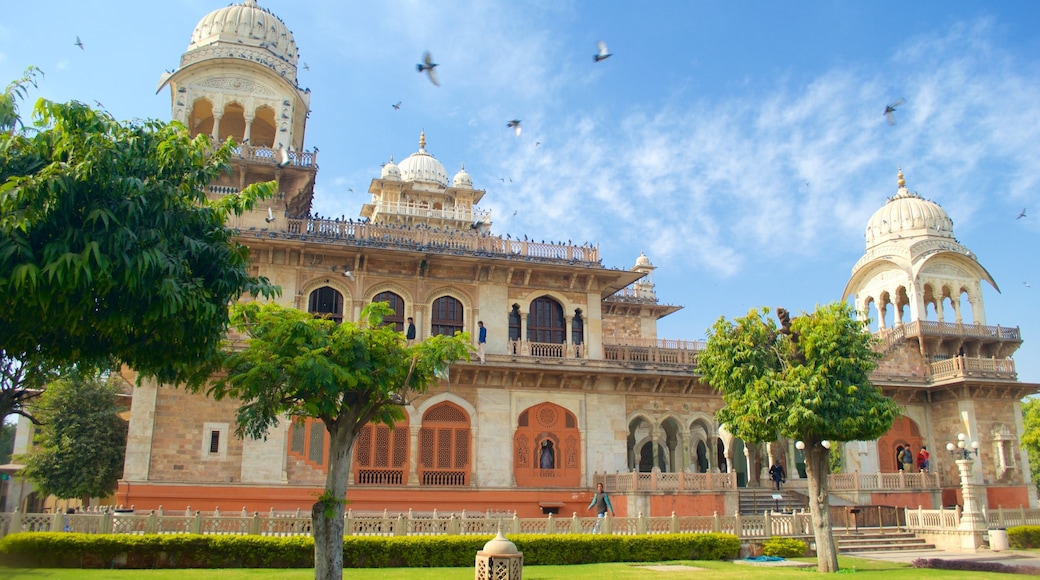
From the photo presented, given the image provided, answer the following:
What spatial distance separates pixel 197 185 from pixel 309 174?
1523 cm

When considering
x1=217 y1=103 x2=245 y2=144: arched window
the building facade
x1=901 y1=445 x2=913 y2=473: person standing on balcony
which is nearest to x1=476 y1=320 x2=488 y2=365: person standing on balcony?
the building facade

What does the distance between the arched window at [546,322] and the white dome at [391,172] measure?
17.4m

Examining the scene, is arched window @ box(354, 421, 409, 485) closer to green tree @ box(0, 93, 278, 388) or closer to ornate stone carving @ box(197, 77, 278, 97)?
ornate stone carving @ box(197, 77, 278, 97)

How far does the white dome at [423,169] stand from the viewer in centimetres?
4334

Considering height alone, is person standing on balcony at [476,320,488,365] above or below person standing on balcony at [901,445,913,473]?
above

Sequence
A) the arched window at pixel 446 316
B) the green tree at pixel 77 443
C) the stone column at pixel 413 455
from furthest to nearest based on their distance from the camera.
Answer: the green tree at pixel 77 443 → the arched window at pixel 446 316 → the stone column at pixel 413 455

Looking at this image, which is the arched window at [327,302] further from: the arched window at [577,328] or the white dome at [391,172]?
the white dome at [391,172]

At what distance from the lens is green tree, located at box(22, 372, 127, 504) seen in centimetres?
2720

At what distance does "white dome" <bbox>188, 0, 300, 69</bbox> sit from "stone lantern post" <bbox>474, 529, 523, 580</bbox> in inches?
841

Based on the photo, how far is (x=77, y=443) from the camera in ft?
89.5

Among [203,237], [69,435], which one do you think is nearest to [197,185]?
[203,237]

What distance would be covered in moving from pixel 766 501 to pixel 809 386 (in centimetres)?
910

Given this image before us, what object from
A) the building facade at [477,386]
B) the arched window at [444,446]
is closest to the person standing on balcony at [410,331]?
the building facade at [477,386]

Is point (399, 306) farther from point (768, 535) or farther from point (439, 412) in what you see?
point (768, 535)
